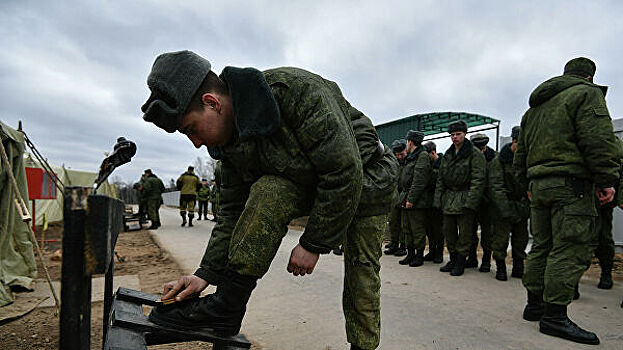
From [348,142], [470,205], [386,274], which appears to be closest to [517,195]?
[470,205]

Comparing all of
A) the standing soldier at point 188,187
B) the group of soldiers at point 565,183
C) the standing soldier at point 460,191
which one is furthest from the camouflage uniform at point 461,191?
the standing soldier at point 188,187

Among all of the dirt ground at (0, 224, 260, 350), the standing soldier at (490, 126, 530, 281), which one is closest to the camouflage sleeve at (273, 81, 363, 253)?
the dirt ground at (0, 224, 260, 350)

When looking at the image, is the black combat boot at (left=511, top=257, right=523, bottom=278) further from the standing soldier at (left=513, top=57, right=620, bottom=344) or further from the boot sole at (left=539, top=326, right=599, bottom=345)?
the boot sole at (left=539, top=326, right=599, bottom=345)

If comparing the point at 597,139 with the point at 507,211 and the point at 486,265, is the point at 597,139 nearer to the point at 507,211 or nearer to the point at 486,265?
the point at 507,211

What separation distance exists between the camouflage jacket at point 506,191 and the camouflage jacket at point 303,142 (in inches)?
148

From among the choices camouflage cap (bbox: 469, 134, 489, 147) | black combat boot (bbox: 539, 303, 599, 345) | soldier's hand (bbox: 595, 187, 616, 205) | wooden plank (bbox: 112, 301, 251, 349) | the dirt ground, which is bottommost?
the dirt ground

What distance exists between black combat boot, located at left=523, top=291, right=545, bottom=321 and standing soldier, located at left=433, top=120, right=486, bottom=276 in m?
1.60

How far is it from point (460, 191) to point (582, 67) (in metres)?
2.12

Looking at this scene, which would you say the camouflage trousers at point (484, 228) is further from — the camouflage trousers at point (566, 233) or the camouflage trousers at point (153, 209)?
the camouflage trousers at point (153, 209)

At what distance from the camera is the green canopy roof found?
10367 millimetres

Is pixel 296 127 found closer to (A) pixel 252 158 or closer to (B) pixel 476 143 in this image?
(A) pixel 252 158

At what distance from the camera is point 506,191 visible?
4.54 meters

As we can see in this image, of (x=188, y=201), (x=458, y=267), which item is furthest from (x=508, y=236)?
(x=188, y=201)

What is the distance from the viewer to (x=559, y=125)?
260 centimetres
